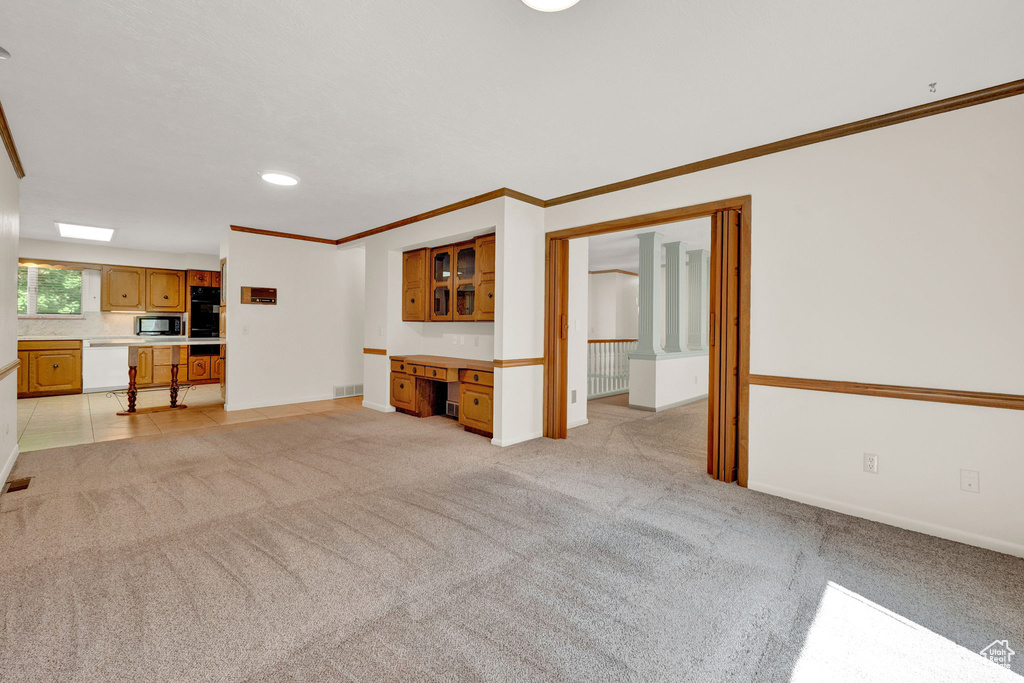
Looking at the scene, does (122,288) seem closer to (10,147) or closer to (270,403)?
(270,403)

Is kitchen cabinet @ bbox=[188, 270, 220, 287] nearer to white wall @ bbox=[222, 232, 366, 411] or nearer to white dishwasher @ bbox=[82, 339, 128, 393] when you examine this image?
white dishwasher @ bbox=[82, 339, 128, 393]

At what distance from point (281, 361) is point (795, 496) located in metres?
6.40

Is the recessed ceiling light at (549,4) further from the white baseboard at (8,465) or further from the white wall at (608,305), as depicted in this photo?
the white wall at (608,305)

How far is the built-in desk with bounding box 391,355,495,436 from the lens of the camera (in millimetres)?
4668

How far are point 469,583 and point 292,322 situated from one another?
563cm

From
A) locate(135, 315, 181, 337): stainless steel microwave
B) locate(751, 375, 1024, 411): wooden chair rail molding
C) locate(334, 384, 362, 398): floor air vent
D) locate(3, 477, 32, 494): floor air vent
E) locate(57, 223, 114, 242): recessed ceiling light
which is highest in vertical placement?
locate(57, 223, 114, 242): recessed ceiling light

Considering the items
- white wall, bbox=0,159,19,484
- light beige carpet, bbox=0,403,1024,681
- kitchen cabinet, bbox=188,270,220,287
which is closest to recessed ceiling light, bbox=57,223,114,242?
kitchen cabinet, bbox=188,270,220,287

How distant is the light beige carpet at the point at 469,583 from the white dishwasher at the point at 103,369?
488 centimetres

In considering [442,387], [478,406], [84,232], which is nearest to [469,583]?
[478,406]

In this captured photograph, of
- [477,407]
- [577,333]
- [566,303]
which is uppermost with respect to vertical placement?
[566,303]

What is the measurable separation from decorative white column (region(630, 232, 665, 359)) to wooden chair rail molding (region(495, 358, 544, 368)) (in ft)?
7.99

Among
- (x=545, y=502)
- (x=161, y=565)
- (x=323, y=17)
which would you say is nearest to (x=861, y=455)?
(x=545, y=502)

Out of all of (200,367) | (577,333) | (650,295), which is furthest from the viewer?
(200,367)

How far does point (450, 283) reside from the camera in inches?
214
